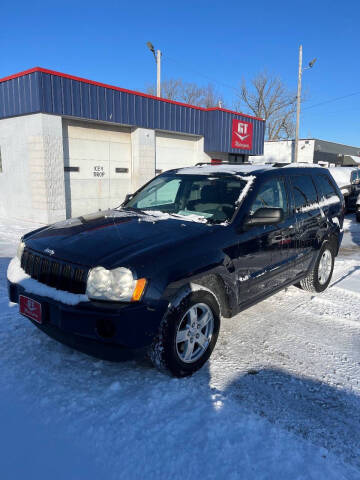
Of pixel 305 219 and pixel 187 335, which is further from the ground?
pixel 305 219

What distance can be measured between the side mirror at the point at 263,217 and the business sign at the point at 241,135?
46.6 feet

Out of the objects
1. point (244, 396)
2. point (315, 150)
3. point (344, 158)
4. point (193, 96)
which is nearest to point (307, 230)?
point (244, 396)

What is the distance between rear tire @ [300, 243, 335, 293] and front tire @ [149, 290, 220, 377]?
7.56ft

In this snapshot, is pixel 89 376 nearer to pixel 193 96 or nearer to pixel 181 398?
pixel 181 398

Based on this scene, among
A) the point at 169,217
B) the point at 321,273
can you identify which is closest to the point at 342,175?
the point at 321,273

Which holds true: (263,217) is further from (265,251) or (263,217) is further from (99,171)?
(99,171)

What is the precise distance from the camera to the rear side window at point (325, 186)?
502 cm

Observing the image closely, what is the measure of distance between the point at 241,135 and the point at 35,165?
1057cm

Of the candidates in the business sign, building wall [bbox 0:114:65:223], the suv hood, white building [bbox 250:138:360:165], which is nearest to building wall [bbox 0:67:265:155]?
the business sign

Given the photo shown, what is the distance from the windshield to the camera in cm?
366

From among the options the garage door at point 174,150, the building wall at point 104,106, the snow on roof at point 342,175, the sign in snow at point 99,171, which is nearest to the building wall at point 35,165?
the building wall at point 104,106

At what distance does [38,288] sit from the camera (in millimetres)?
2893

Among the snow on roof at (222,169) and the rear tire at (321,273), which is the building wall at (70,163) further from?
the rear tire at (321,273)

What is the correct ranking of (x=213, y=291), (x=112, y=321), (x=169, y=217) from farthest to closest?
(x=169, y=217), (x=213, y=291), (x=112, y=321)
